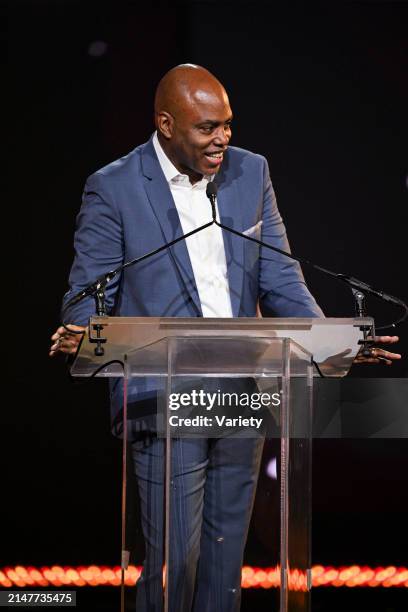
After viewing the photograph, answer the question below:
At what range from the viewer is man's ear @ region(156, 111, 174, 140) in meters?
2.93

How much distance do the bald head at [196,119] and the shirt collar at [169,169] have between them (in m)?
0.02

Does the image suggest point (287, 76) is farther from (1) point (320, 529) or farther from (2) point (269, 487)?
(2) point (269, 487)

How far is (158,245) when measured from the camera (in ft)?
9.30

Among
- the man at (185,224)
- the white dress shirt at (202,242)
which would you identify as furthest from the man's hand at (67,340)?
the white dress shirt at (202,242)

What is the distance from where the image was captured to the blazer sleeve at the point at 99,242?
9.24ft

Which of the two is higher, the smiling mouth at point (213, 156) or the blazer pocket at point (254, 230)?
the smiling mouth at point (213, 156)

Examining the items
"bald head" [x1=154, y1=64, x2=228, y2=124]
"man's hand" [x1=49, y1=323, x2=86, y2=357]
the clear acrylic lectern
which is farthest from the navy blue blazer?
the clear acrylic lectern

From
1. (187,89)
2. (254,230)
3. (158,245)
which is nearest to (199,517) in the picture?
(158,245)

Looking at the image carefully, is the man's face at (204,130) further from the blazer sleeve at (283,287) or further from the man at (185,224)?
the blazer sleeve at (283,287)

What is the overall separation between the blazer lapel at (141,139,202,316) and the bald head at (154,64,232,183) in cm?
7

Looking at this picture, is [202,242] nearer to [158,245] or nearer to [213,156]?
[158,245]

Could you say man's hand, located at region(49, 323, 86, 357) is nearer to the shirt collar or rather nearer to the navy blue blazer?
the navy blue blazer

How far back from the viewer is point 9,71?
364 centimetres

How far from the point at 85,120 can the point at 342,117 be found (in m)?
0.92
